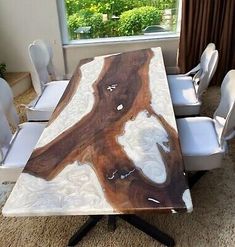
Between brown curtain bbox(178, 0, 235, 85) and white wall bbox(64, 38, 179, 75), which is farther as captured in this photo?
white wall bbox(64, 38, 179, 75)

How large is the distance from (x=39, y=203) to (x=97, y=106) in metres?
0.76

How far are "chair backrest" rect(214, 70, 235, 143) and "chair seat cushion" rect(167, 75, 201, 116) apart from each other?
1.21 feet

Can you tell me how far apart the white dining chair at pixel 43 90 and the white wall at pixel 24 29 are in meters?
0.91

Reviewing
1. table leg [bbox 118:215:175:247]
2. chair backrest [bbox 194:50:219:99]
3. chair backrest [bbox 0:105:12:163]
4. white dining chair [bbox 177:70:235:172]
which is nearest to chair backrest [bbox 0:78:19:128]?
chair backrest [bbox 0:105:12:163]

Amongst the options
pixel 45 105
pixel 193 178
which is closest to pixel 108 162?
pixel 193 178

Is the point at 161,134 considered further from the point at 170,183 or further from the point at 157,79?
the point at 157,79

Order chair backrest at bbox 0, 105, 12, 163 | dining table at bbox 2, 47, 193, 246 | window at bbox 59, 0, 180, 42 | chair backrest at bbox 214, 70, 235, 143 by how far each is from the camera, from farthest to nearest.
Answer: window at bbox 59, 0, 180, 42 < chair backrest at bbox 0, 105, 12, 163 < chair backrest at bbox 214, 70, 235, 143 < dining table at bbox 2, 47, 193, 246

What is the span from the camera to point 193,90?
231 centimetres

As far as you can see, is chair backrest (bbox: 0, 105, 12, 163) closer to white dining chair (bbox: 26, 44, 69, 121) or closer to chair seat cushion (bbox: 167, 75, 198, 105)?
white dining chair (bbox: 26, 44, 69, 121)

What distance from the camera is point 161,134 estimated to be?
4.52ft

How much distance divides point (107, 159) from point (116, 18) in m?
2.62

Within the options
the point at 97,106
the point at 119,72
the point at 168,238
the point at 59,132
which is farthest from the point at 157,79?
the point at 168,238

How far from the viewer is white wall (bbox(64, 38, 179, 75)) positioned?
134 inches

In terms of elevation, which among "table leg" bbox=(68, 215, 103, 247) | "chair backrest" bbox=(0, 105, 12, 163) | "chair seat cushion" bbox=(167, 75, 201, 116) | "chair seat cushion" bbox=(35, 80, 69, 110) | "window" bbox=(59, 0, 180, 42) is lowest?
"table leg" bbox=(68, 215, 103, 247)
